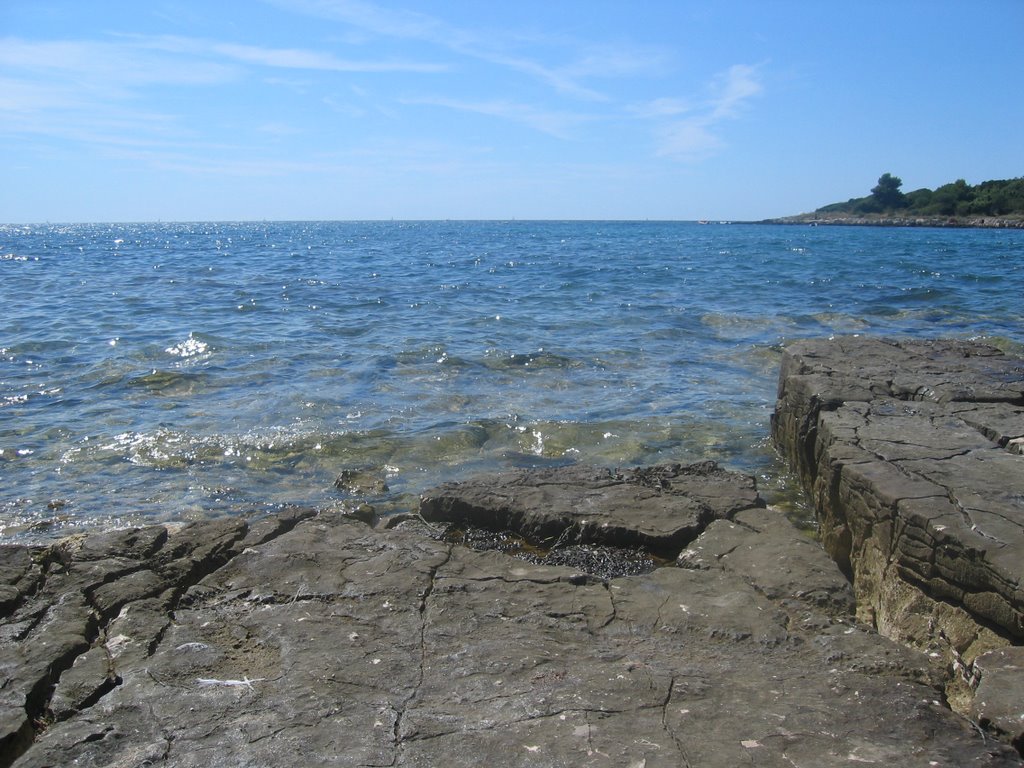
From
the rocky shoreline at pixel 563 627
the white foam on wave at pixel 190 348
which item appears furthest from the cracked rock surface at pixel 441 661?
the white foam on wave at pixel 190 348

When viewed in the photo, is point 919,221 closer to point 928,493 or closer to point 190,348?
point 190,348

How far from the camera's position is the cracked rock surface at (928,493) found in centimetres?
307

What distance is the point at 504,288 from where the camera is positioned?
19.4m

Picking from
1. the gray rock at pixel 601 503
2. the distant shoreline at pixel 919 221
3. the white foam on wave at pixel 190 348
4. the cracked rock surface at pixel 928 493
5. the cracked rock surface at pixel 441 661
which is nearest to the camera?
the cracked rock surface at pixel 441 661

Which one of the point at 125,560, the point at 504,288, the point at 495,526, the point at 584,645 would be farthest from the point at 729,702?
the point at 504,288

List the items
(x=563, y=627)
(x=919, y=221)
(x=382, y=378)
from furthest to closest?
1. (x=919, y=221)
2. (x=382, y=378)
3. (x=563, y=627)

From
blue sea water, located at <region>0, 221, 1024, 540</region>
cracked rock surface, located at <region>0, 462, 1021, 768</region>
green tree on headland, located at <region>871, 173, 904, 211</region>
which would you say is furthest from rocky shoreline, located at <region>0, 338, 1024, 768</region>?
green tree on headland, located at <region>871, 173, 904, 211</region>

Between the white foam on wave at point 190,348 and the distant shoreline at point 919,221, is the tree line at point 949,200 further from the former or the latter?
the white foam on wave at point 190,348

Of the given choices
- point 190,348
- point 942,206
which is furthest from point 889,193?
point 190,348

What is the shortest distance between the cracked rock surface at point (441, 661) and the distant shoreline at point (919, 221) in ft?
224

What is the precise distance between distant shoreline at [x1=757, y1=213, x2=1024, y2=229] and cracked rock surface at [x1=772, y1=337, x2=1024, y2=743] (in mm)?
64880

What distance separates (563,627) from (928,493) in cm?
192

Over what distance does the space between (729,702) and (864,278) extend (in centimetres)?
2062

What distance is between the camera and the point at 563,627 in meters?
3.20
